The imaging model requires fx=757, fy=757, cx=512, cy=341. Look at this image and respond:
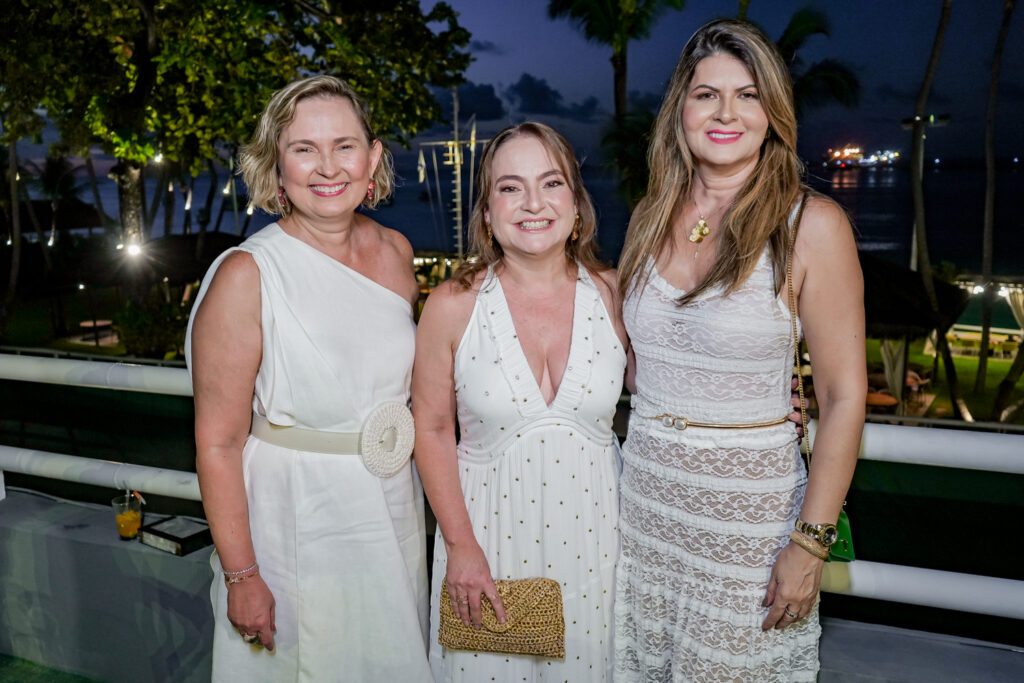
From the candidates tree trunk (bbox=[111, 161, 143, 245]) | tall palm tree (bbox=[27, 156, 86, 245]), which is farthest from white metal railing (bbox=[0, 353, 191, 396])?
tall palm tree (bbox=[27, 156, 86, 245])

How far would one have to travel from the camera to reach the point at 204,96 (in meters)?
10.6

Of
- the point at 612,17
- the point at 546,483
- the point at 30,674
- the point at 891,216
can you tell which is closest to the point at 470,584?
the point at 546,483

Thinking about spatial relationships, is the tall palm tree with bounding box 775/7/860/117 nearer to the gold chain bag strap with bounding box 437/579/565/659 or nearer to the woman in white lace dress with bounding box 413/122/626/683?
the woman in white lace dress with bounding box 413/122/626/683

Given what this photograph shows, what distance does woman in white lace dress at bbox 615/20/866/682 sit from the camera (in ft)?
5.28

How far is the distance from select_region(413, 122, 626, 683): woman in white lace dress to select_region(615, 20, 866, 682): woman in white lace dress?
14cm

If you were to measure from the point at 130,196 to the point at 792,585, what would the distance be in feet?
47.9

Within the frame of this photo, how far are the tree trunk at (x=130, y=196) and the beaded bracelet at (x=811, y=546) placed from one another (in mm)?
14365

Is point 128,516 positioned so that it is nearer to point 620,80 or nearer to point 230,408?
point 230,408

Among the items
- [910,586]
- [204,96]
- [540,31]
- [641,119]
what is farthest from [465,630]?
[540,31]

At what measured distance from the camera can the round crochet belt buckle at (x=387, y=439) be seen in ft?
6.25

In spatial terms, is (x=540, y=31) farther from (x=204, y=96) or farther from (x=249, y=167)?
(x=249, y=167)

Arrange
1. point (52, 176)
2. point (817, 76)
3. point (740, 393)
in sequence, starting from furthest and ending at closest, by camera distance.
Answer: point (52, 176), point (817, 76), point (740, 393)

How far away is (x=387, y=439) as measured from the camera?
6.37ft

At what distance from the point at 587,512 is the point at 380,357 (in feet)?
2.15
